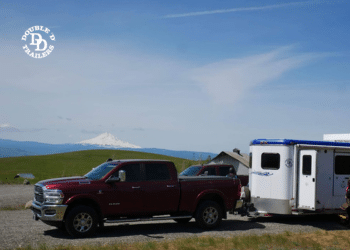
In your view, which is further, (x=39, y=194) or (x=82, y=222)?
(x=39, y=194)

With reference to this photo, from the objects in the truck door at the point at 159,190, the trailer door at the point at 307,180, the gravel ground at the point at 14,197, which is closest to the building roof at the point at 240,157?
the gravel ground at the point at 14,197

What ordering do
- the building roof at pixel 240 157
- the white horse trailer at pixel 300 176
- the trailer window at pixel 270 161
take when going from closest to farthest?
the white horse trailer at pixel 300 176
the trailer window at pixel 270 161
the building roof at pixel 240 157

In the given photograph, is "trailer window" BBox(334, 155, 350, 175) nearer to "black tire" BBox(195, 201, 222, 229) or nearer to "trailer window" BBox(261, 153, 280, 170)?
"trailer window" BBox(261, 153, 280, 170)

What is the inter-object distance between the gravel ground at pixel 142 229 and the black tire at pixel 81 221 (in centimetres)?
22

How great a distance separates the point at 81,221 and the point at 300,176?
24.0 ft

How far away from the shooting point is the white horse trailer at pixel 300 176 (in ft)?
45.1

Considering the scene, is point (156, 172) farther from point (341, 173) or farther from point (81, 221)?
point (341, 173)

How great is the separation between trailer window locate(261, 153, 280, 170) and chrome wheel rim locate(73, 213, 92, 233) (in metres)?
6.56

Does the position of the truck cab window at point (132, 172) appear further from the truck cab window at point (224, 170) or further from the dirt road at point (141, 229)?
the truck cab window at point (224, 170)

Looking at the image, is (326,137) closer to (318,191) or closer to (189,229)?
(318,191)

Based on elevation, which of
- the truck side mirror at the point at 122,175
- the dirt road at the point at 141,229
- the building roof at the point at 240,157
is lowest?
the dirt road at the point at 141,229

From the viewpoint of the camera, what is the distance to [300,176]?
13.9m

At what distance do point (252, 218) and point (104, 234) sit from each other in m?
6.35

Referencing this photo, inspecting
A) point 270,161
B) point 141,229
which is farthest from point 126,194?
point 270,161
